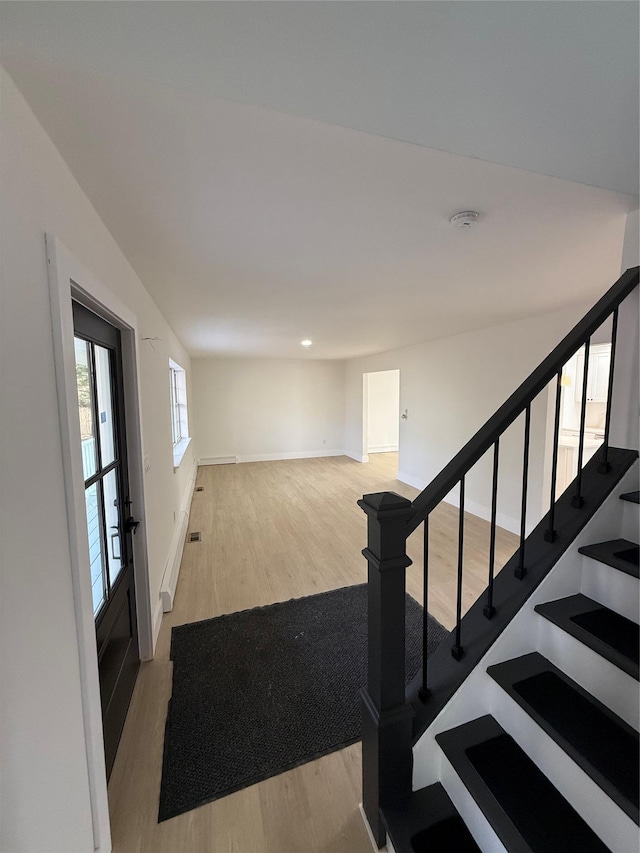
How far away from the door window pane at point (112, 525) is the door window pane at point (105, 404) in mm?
117

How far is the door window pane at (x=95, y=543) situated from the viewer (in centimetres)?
147

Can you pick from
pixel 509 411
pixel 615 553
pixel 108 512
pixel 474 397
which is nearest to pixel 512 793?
pixel 615 553

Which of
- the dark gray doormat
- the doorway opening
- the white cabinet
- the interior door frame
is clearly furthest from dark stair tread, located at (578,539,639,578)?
the doorway opening

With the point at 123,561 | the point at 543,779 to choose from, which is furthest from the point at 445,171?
the point at 123,561

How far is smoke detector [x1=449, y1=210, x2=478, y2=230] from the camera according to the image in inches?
58.0

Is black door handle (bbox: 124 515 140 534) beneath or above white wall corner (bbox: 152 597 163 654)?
above

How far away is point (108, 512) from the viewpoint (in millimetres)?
1729

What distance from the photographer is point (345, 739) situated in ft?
5.49

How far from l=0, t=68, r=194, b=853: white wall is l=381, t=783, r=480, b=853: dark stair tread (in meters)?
0.97

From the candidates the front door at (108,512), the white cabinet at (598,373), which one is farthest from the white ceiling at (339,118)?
the white cabinet at (598,373)

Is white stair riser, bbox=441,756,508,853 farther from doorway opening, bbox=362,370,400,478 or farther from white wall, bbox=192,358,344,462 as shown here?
doorway opening, bbox=362,370,400,478

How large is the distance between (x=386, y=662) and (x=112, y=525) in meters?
1.44

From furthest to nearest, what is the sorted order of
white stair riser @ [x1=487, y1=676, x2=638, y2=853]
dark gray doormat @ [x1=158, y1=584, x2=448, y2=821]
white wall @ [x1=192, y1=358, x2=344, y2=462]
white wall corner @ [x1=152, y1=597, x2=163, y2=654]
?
white wall @ [x1=192, y1=358, x2=344, y2=462], white wall corner @ [x1=152, y1=597, x2=163, y2=654], dark gray doormat @ [x1=158, y1=584, x2=448, y2=821], white stair riser @ [x1=487, y1=676, x2=638, y2=853]

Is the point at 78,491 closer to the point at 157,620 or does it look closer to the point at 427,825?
the point at 427,825
